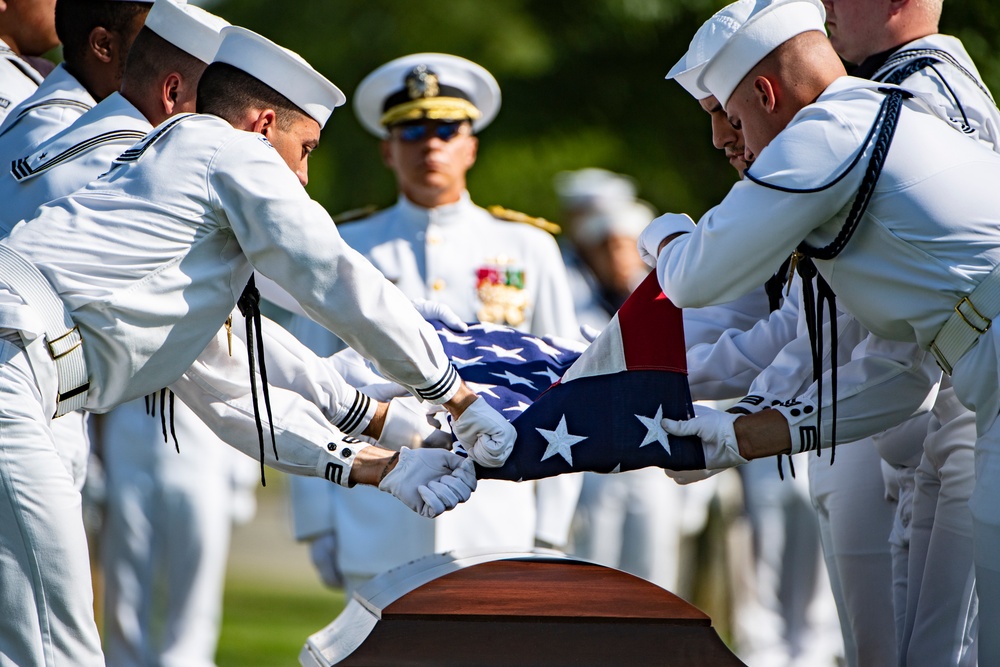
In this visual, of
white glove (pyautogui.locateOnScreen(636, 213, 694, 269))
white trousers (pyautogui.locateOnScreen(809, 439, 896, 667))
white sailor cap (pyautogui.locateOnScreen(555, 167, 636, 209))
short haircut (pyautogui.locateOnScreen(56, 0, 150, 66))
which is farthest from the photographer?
white sailor cap (pyautogui.locateOnScreen(555, 167, 636, 209))

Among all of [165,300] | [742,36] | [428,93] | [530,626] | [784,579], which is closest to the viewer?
[530,626]

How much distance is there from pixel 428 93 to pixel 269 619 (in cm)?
560

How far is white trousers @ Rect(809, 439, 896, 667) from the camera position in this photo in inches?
170

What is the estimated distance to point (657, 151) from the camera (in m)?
9.72

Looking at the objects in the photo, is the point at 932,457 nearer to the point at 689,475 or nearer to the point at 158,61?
the point at 689,475

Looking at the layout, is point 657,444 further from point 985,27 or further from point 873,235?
point 985,27

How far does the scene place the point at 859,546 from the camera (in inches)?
174

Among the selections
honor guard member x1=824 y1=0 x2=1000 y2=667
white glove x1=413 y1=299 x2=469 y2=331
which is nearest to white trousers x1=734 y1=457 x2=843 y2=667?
honor guard member x1=824 y1=0 x2=1000 y2=667

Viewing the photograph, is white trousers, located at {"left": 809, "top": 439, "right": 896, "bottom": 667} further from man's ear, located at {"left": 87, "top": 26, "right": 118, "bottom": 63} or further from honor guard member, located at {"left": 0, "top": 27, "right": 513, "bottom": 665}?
man's ear, located at {"left": 87, "top": 26, "right": 118, "bottom": 63}

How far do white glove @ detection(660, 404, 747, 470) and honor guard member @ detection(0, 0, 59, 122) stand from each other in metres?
2.56

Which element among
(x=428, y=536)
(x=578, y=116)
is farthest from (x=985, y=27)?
(x=578, y=116)

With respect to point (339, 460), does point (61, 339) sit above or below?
above

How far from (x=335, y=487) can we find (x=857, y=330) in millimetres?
2727

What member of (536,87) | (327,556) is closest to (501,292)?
(327,556)
